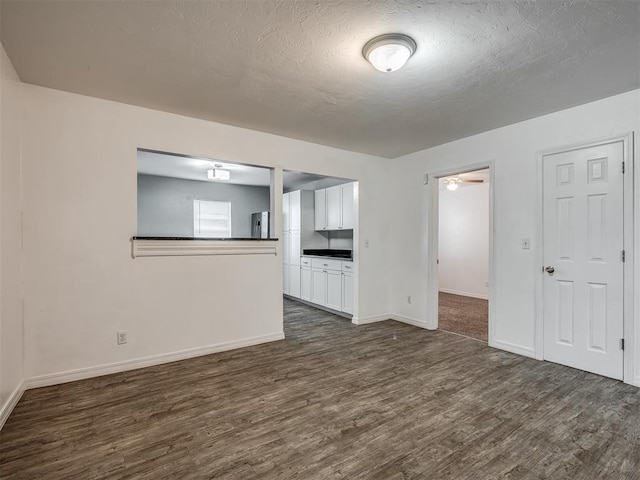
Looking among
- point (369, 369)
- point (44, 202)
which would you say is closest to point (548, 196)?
point (369, 369)

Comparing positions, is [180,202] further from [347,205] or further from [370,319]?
[370,319]

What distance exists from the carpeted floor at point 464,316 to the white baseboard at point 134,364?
2.53 meters

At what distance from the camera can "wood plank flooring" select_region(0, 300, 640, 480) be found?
1701mm

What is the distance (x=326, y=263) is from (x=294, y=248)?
121 cm

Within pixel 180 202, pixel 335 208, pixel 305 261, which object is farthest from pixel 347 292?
pixel 180 202

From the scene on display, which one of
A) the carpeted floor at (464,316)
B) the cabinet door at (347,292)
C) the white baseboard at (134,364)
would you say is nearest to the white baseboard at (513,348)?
the carpeted floor at (464,316)

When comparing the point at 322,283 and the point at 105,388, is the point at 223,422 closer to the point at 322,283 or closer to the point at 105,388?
the point at 105,388

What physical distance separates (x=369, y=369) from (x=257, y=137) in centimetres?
277

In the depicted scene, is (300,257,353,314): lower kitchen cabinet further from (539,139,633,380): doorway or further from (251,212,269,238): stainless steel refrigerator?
(539,139,633,380): doorway

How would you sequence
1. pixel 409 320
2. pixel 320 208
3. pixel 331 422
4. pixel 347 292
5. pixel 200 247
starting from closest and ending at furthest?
pixel 331 422 → pixel 200 247 → pixel 409 320 → pixel 347 292 → pixel 320 208

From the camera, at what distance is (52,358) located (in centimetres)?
265

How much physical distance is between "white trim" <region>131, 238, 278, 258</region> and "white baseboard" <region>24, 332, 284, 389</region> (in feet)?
3.23

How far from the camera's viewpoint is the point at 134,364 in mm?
2975

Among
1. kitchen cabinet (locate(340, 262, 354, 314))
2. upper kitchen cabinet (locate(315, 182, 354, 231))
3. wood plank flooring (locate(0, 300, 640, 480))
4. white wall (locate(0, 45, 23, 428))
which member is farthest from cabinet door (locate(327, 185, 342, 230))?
white wall (locate(0, 45, 23, 428))
